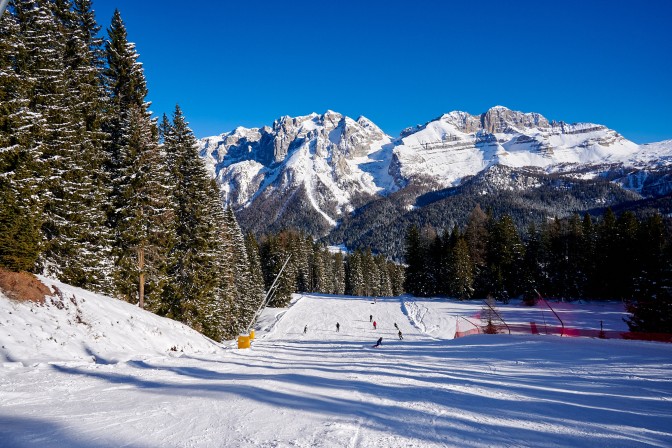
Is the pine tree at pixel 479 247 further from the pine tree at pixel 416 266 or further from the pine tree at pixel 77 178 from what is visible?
the pine tree at pixel 77 178

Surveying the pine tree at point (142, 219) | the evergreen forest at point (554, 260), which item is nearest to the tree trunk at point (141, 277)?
the pine tree at point (142, 219)

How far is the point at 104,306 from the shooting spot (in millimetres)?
18516

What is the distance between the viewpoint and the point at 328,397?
8.24 m

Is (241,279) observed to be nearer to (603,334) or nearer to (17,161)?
(17,161)

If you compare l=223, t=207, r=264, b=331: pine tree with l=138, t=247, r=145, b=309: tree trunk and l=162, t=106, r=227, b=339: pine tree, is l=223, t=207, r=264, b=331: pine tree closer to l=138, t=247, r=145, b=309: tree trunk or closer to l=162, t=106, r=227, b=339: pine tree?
l=162, t=106, r=227, b=339: pine tree

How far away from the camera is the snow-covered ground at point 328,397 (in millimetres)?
5766

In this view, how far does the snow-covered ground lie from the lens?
5.77m

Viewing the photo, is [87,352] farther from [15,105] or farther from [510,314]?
[510,314]

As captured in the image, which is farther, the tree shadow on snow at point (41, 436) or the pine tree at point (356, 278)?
the pine tree at point (356, 278)

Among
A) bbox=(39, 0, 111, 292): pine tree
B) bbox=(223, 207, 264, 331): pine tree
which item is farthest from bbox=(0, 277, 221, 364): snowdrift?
bbox=(223, 207, 264, 331): pine tree

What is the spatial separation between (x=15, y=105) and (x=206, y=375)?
50.5 feet

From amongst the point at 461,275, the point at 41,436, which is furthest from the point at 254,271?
the point at 41,436

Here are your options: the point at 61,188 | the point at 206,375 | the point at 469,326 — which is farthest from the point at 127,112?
the point at 469,326

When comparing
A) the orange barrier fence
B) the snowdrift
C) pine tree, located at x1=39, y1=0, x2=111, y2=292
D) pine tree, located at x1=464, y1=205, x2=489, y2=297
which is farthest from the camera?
pine tree, located at x1=464, y1=205, x2=489, y2=297
